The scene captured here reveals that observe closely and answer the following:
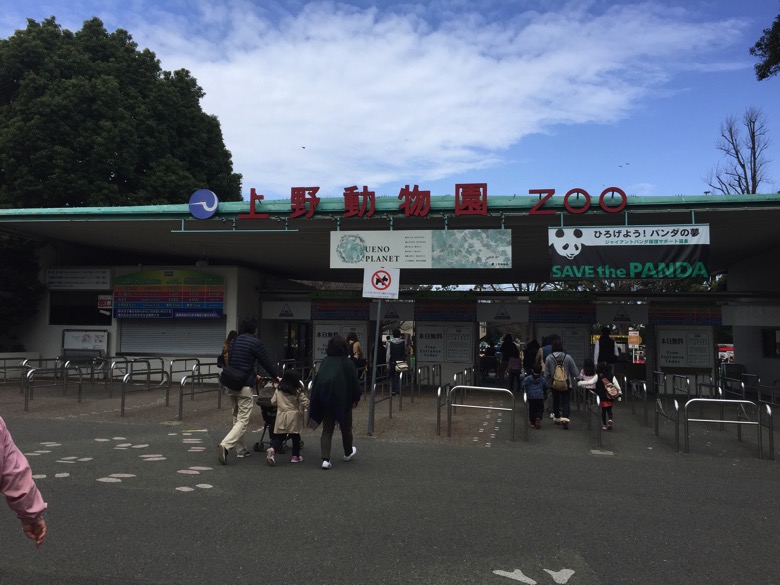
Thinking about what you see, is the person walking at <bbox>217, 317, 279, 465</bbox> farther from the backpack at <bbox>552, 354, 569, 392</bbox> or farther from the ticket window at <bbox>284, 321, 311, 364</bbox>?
the ticket window at <bbox>284, 321, 311, 364</bbox>

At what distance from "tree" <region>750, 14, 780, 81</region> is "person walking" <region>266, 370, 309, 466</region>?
445 inches

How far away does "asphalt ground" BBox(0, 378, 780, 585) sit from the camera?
398cm

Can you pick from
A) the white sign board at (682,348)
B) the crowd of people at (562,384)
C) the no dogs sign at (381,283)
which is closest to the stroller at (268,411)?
the no dogs sign at (381,283)

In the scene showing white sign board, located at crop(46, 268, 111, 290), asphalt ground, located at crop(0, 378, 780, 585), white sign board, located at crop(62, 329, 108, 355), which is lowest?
asphalt ground, located at crop(0, 378, 780, 585)

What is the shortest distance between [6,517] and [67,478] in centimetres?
132

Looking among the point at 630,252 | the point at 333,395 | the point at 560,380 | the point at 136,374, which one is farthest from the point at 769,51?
the point at 136,374

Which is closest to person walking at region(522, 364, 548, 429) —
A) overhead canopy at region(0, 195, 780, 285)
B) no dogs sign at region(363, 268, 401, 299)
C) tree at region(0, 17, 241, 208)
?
no dogs sign at region(363, 268, 401, 299)

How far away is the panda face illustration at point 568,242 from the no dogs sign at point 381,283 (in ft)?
12.7

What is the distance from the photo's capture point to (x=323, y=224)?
1290cm

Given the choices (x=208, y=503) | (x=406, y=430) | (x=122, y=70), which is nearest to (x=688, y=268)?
(x=406, y=430)

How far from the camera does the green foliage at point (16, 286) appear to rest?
1650 centimetres

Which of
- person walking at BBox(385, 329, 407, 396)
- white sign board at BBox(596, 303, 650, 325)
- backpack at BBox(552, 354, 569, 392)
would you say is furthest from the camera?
white sign board at BBox(596, 303, 650, 325)

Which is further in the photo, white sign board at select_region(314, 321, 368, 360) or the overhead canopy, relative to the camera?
white sign board at select_region(314, 321, 368, 360)

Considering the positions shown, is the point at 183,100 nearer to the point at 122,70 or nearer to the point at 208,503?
the point at 122,70
